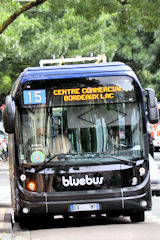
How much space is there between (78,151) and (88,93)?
961 mm

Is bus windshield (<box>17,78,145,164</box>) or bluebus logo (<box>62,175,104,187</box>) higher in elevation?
bus windshield (<box>17,78,145,164</box>)

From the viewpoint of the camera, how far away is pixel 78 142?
12664 mm

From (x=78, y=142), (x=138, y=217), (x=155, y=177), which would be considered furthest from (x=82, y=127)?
(x=155, y=177)

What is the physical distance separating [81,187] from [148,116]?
1.57 m

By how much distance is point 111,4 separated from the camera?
18.9 meters

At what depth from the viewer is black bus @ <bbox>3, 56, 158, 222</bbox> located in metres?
12.6

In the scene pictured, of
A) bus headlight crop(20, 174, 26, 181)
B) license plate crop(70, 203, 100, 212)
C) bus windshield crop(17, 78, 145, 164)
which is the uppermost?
bus windshield crop(17, 78, 145, 164)

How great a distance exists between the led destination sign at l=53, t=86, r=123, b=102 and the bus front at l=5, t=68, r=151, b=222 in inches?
0.6

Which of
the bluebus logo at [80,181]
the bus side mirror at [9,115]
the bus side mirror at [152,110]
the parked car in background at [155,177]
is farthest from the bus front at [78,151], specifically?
the parked car in background at [155,177]

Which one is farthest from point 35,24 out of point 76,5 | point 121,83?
point 121,83

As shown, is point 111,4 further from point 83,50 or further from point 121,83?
point 83,50

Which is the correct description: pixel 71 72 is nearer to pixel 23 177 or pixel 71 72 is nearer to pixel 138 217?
pixel 23 177

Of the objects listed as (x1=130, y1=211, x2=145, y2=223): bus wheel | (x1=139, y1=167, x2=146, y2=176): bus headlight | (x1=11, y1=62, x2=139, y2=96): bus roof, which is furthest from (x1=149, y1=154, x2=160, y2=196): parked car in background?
(x1=11, y1=62, x2=139, y2=96): bus roof

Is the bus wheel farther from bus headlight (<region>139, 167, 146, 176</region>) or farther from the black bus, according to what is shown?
bus headlight (<region>139, 167, 146, 176</region>)
